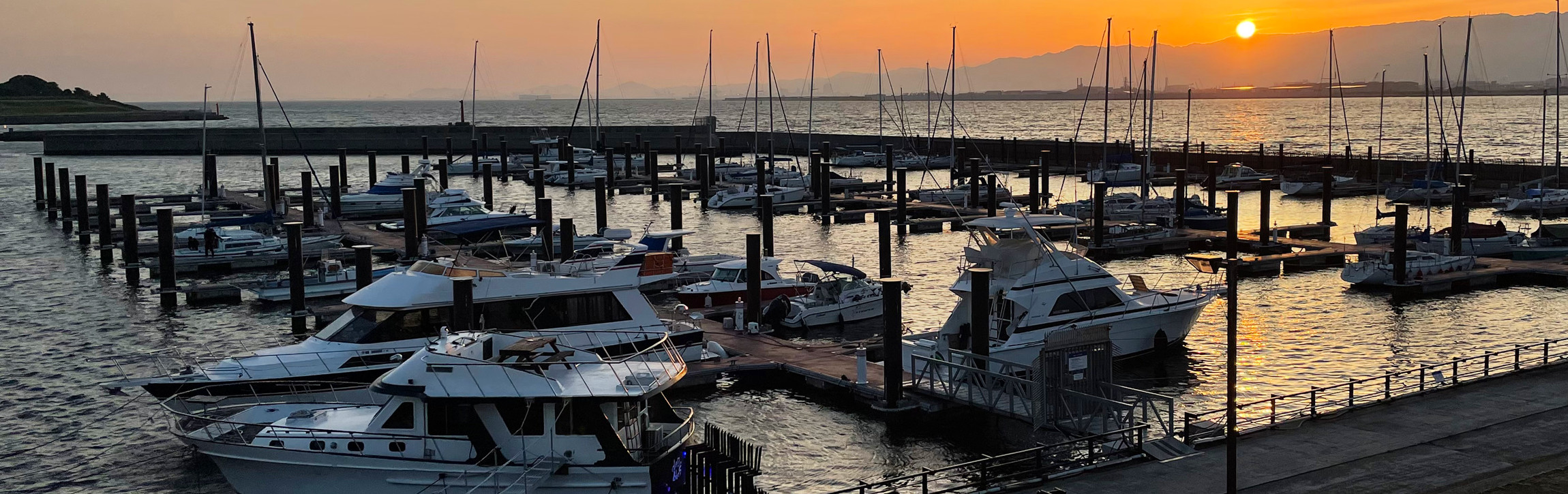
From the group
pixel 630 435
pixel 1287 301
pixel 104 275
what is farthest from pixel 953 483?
pixel 104 275

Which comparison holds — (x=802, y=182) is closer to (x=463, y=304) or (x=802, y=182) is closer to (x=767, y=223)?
(x=767, y=223)

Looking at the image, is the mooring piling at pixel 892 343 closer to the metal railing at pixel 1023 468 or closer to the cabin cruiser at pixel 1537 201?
the metal railing at pixel 1023 468

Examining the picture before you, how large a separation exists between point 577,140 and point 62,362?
88.8 metres

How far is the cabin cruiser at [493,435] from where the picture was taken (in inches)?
737

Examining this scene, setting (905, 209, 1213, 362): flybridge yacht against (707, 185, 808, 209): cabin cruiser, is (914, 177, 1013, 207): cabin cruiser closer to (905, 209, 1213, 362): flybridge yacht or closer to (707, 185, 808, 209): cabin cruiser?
(707, 185, 808, 209): cabin cruiser

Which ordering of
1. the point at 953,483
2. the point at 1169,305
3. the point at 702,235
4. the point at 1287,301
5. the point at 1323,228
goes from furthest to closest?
the point at 702,235, the point at 1323,228, the point at 1287,301, the point at 1169,305, the point at 953,483

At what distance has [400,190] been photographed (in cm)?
6975

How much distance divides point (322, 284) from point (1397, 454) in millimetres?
30830

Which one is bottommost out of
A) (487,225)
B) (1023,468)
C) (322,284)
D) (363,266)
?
(1023,468)

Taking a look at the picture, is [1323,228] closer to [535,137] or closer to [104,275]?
[104,275]

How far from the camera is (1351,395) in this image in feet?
76.1

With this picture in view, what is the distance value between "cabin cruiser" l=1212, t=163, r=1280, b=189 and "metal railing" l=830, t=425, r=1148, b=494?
194ft

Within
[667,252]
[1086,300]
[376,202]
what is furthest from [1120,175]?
[1086,300]

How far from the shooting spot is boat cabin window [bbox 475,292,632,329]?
27.5m
